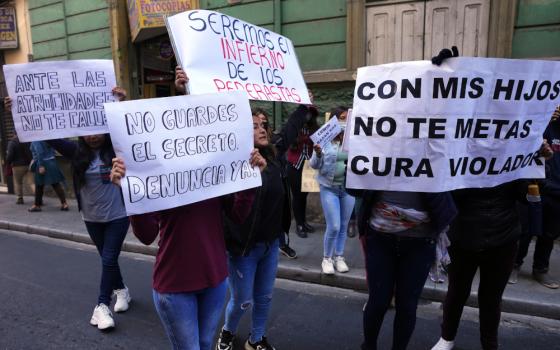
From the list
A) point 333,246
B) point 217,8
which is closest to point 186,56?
point 333,246

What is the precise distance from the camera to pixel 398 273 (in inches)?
101

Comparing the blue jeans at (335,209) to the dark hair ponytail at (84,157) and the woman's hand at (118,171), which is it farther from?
the woman's hand at (118,171)

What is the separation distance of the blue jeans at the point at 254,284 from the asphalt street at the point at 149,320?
0.48 metres

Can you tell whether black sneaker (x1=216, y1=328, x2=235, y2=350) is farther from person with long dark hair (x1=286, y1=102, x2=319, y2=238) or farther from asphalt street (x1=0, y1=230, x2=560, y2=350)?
person with long dark hair (x1=286, y1=102, x2=319, y2=238)

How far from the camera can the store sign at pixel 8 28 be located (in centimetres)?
1034

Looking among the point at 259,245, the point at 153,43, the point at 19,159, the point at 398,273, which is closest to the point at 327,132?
the point at 259,245

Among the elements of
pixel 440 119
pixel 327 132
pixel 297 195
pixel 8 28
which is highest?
pixel 8 28

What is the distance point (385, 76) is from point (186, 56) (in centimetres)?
119

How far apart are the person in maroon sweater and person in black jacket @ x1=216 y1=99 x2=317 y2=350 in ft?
1.48

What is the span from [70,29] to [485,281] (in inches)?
402

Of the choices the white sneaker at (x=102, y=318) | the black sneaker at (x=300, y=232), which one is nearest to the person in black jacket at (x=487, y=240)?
the white sneaker at (x=102, y=318)

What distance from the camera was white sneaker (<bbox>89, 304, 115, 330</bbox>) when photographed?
349 centimetres

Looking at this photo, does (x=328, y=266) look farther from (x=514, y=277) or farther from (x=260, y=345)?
(x=514, y=277)

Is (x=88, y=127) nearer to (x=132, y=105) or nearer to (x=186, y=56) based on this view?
(x=186, y=56)
